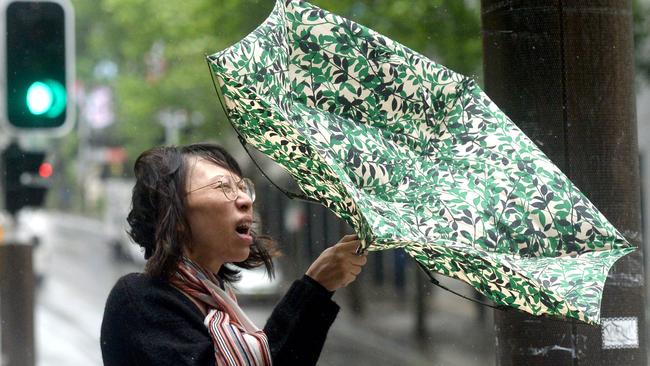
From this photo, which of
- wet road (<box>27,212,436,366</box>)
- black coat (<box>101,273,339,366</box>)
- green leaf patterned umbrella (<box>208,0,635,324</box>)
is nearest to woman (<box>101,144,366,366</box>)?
black coat (<box>101,273,339,366</box>)

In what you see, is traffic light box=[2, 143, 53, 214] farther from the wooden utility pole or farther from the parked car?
the parked car

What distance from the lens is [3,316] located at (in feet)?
16.6

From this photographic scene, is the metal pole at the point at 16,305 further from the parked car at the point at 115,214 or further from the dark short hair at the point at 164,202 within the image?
the parked car at the point at 115,214

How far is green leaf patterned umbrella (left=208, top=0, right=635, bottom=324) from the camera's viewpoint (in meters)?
1.85

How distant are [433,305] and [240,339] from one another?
4.36m

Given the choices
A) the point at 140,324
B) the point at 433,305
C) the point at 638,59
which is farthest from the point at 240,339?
the point at 638,59

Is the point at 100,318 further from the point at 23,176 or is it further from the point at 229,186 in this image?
the point at 229,186

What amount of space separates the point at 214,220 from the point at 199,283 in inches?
4.7

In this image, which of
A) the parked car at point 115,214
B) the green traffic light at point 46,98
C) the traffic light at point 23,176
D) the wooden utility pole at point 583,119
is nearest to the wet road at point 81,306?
the parked car at point 115,214

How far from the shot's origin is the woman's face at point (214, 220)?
6.57ft

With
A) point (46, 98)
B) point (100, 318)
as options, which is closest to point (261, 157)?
point (46, 98)

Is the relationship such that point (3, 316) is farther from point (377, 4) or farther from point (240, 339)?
point (240, 339)

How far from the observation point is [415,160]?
83.2 inches

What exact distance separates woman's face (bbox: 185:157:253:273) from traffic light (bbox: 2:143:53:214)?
326 cm
